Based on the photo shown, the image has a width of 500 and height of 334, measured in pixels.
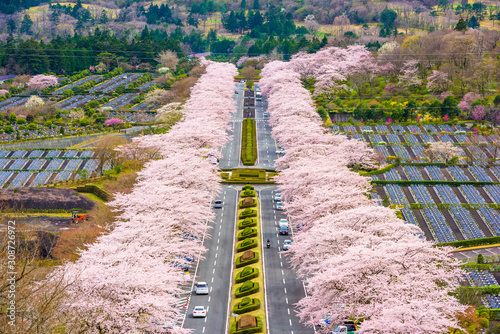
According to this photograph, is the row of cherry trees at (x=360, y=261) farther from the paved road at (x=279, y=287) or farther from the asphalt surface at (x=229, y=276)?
the asphalt surface at (x=229, y=276)

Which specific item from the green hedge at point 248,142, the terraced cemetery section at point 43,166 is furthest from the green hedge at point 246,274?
the terraced cemetery section at point 43,166

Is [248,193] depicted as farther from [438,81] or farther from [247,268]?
[438,81]

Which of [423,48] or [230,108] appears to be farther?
[423,48]

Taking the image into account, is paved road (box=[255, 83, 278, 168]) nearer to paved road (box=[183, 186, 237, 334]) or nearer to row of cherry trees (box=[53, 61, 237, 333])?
row of cherry trees (box=[53, 61, 237, 333])

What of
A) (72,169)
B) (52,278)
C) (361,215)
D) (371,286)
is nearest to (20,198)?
(72,169)

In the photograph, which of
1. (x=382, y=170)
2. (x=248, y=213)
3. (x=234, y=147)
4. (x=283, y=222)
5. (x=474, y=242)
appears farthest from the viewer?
(x=234, y=147)

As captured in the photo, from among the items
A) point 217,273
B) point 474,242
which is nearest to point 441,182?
point 474,242

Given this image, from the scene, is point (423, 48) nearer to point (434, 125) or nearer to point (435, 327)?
point (434, 125)

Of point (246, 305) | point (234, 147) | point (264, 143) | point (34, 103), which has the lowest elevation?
point (264, 143)
